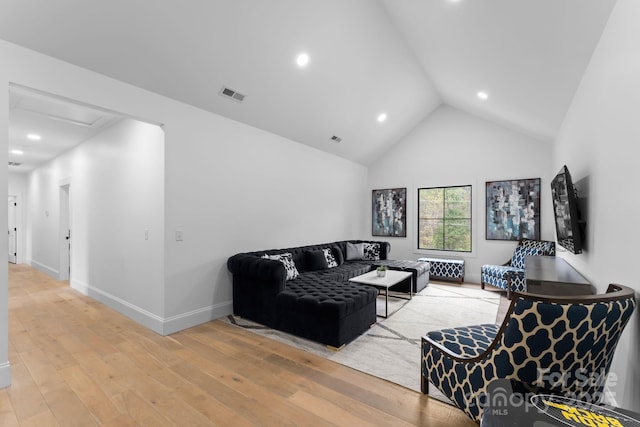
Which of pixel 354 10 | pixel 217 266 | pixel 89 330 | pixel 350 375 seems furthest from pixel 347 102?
pixel 89 330

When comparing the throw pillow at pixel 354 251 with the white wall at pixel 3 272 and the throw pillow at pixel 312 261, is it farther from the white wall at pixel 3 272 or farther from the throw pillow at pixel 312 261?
the white wall at pixel 3 272

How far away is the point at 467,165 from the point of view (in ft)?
21.0

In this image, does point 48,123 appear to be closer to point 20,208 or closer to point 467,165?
point 20,208

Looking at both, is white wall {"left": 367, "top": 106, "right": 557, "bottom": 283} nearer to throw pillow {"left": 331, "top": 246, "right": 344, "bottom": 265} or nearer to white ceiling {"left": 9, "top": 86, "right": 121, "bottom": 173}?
throw pillow {"left": 331, "top": 246, "right": 344, "bottom": 265}

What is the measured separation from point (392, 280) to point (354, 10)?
3512 millimetres

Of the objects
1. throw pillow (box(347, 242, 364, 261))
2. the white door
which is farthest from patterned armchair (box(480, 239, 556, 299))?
the white door

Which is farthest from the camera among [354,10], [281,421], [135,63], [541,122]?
[541,122]

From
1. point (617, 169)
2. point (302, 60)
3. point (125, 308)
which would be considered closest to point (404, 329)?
point (617, 169)

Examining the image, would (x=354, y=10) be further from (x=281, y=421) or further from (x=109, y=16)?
(x=281, y=421)

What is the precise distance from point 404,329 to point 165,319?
2.87 metres

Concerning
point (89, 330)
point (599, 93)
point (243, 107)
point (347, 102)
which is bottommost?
point (89, 330)

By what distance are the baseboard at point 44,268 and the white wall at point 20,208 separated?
22.5 inches

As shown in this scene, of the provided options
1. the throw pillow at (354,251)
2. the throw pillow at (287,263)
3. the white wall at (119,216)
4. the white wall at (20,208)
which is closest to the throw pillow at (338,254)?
the throw pillow at (354,251)

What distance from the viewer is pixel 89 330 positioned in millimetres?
3527
